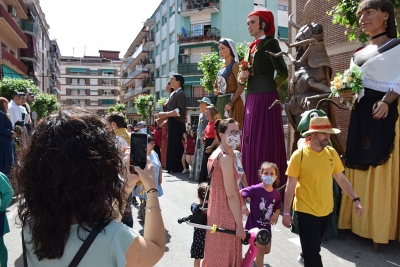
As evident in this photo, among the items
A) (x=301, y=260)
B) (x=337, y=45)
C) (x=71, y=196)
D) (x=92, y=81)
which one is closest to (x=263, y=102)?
(x=301, y=260)

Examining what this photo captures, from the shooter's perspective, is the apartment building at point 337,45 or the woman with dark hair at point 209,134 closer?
the woman with dark hair at point 209,134

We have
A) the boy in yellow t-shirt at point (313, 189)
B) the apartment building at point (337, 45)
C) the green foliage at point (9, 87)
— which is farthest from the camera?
the green foliage at point (9, 87)

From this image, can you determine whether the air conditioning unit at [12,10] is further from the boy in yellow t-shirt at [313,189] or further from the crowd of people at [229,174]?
the boy in yellow t-shirt at [313,189]

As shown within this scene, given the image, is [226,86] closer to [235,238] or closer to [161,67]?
[235,238]

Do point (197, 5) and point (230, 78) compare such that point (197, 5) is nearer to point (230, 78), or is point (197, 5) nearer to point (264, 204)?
point (230, 78)

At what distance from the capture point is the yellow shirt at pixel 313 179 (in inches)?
138

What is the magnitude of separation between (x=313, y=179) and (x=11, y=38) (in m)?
34.1

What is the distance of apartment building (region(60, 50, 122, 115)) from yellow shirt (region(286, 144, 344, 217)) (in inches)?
3415

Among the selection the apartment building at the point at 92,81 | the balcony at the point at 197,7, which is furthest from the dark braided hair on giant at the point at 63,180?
the apartment building at the point at 92,81

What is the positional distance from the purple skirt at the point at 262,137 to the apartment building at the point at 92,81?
276 feet

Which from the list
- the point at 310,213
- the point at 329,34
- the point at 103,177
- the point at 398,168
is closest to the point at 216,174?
the point at 310,213

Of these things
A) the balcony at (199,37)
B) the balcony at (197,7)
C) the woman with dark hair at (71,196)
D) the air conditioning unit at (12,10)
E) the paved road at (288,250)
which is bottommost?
the paved road at (288,250)

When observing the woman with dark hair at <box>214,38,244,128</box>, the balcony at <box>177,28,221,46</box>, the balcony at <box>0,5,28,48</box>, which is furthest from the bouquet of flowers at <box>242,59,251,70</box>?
the balcony at <box>177,28,221,46</box>

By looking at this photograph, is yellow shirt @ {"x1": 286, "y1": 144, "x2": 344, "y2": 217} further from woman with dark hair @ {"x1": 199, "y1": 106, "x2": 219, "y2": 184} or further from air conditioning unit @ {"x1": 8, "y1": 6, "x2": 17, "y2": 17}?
air conditioning unit @ {"x1": 8, "y1": 6, "x2": 17, "y2": 17}
